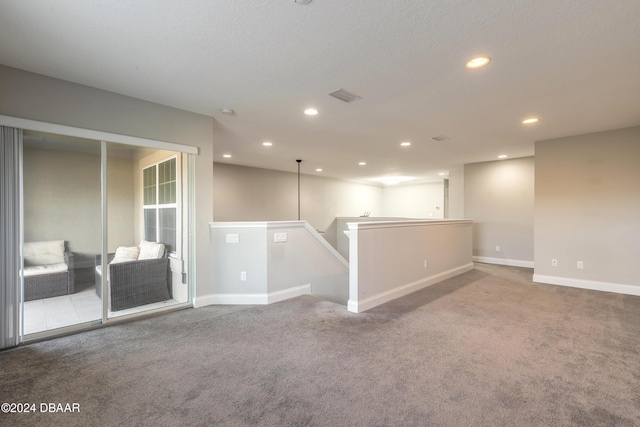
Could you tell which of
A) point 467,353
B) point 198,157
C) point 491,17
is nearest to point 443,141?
point 491,17

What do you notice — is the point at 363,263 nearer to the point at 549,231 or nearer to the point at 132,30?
the point at 132,30

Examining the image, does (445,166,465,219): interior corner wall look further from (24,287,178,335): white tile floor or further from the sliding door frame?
(24,287,178,335): white tile floor

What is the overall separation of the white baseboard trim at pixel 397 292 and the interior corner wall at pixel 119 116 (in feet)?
6.62

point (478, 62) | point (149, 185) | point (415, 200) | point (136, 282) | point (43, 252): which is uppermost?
point (478, 62)

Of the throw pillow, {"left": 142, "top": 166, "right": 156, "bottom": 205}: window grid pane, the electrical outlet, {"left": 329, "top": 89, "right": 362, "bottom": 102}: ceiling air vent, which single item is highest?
{"left": 329, "top": 89, "right": 362, "bottom": 102}: ceiling air vent

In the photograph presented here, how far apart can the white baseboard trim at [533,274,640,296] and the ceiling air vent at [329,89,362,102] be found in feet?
15.6

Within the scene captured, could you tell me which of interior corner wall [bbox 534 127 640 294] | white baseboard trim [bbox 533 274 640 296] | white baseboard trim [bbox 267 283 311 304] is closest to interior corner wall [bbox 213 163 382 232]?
white baseboard trim [bbox 267 283 311 304]

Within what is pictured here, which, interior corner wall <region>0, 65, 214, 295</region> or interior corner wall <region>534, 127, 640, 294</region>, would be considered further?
interior corner wall <region>534, 127, 640, 294</region>

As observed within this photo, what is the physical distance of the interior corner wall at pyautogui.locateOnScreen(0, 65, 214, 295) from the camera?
2.66m

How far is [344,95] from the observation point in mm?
3143

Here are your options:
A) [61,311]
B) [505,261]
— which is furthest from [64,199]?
[505,261]

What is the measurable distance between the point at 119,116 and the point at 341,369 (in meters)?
3.47

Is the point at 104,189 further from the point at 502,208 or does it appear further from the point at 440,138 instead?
the point at 502,208

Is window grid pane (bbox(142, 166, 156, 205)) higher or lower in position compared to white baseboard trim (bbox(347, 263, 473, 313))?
higher
